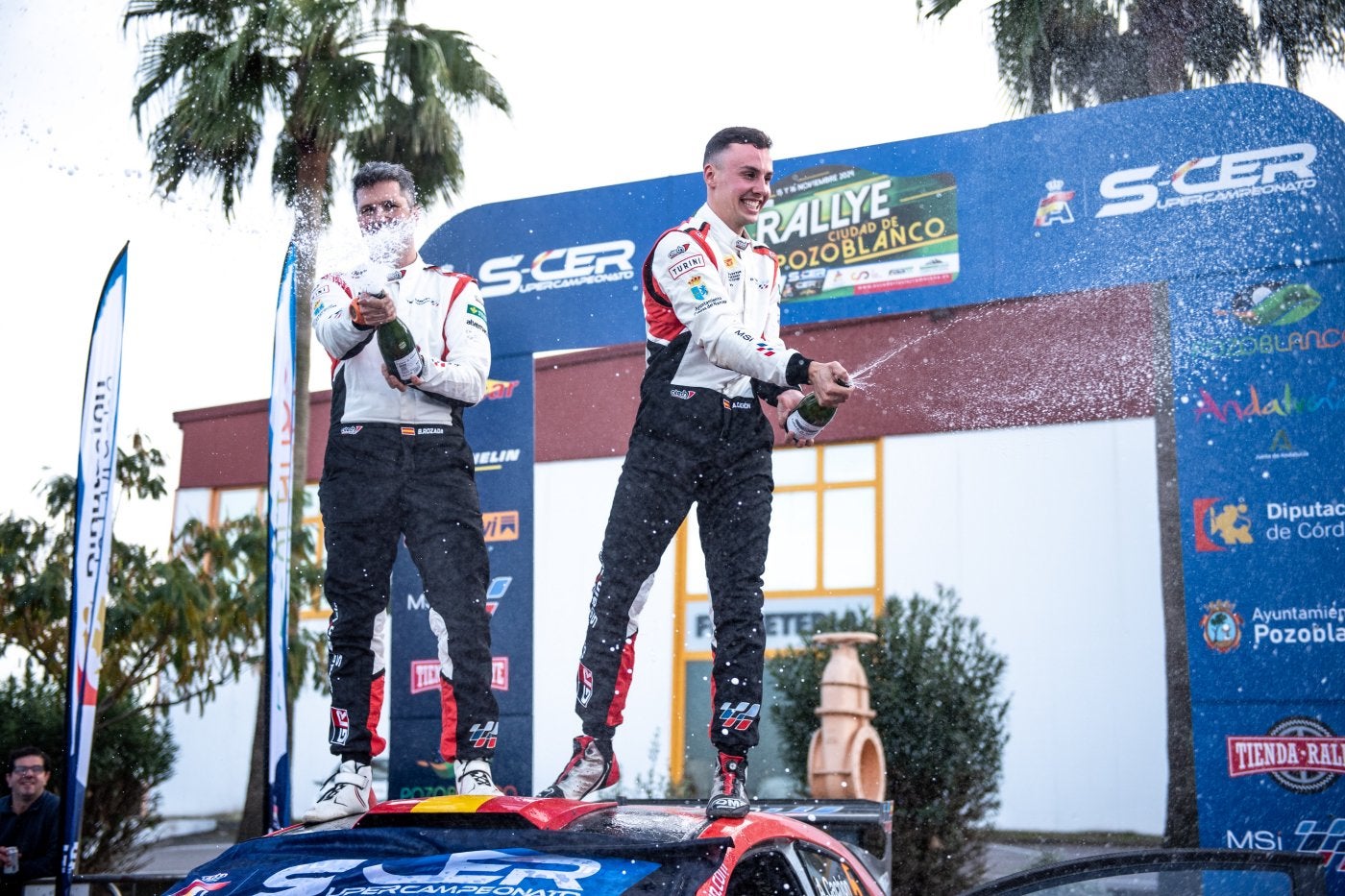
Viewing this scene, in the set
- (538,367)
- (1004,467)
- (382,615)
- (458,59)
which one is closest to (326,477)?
(382,615)

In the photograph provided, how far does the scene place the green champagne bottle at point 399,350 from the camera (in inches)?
148

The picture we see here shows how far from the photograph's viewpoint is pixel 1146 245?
5.80 metres

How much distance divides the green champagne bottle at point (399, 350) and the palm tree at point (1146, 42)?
14.5ft

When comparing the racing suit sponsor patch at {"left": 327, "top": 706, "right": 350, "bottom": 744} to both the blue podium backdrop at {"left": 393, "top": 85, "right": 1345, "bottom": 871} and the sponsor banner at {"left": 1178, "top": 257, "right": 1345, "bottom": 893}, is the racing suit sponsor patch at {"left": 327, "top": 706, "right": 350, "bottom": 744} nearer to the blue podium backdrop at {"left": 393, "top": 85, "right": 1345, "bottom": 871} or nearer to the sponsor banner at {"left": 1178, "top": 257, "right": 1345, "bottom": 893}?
the blue podium backdrop at {"left": 393, "top": 85, "right": 1345, "bottom": 871}

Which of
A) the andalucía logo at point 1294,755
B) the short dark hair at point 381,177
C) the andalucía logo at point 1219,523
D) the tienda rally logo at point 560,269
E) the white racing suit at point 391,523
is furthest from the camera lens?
the tienda rally logo at point 560,269

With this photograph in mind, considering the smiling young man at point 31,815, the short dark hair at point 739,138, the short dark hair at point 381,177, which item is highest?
the short dark hair at point 739,138

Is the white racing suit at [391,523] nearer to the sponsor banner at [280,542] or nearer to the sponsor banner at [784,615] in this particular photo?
the sponsor banner at [280,542]

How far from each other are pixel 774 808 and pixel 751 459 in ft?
3.14

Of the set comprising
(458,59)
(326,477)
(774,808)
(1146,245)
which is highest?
(458,59)

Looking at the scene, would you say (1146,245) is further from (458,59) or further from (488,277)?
(458,59)

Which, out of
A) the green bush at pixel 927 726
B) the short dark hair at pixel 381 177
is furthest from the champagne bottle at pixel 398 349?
the green bush at pixel 927 726

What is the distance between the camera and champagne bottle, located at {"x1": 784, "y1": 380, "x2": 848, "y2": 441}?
11.5 feet

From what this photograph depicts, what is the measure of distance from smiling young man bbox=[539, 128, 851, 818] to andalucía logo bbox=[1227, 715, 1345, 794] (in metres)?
2.90

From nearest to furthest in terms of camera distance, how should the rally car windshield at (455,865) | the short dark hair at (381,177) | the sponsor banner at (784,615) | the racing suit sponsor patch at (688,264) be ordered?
the rally car windshield at (455,865) < the racing suit sponsor patch at (688,264) < the short dark hair at (381,177) < the sponsor banner at (784,615)
